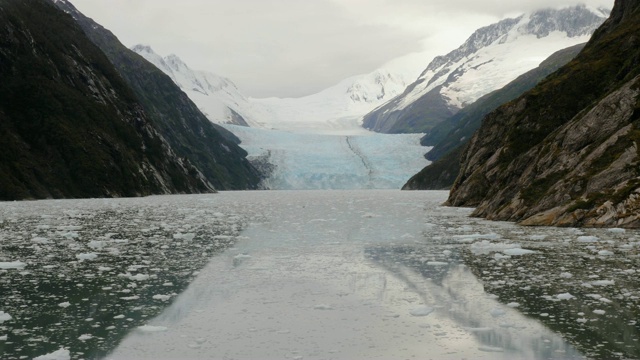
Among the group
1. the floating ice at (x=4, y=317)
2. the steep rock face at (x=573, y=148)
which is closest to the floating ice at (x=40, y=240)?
the floating ice at (x=4, y=317)

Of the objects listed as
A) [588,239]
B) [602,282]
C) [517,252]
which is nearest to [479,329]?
[602,282]

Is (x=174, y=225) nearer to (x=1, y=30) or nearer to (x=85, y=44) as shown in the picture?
(x=1, y=30)

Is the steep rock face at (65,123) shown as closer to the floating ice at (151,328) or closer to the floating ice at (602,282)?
the floating ice at (151,328)

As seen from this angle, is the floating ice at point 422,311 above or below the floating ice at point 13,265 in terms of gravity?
below

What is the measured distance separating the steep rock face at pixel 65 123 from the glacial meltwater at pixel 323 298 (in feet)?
197

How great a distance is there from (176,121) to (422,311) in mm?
178170

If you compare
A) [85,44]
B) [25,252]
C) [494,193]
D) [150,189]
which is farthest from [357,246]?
[85,44]

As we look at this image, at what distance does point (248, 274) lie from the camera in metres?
18.8

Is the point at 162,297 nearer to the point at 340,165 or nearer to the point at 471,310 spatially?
the point at 471,310

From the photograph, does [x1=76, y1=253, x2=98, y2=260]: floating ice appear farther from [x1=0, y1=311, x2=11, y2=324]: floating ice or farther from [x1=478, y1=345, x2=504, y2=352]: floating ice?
[x1=478, y1=345, x2=504, y2=352]: floating ice

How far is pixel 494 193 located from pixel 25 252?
1455 inches

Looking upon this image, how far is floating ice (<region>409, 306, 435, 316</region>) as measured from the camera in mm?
13133

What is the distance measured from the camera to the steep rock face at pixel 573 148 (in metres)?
33.1

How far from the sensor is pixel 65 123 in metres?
94.0
